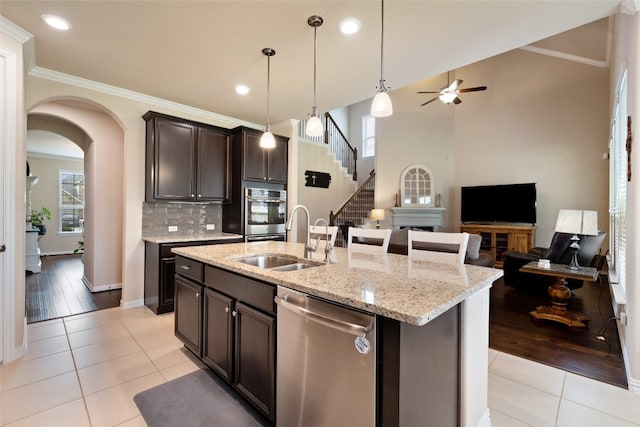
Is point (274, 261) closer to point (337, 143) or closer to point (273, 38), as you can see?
point (273, 38)

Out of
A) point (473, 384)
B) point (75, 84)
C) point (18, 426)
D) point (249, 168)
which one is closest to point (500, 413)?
point (473, 384)

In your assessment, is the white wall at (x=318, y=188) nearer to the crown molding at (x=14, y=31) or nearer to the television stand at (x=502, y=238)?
the television stand at (x=502, y=238)

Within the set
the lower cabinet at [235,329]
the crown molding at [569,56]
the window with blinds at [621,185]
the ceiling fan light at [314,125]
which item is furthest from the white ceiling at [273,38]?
the crown molding at [569,56]

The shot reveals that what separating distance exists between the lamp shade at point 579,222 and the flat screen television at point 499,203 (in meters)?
3.48

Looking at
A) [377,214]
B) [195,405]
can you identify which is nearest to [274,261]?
[195,405]

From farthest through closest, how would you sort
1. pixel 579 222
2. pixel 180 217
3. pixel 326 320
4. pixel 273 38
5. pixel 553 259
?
pixel 180 217
pixel 553 259
pixel 579 222
pixel 273 38
pixel 326 320

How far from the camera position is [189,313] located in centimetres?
246

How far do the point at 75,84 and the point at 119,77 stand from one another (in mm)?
537

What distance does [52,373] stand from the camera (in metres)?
2.29

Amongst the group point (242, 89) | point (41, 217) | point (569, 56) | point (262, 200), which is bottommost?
point (41, 217)

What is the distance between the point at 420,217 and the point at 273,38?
578 centimetres

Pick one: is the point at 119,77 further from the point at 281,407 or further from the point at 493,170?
the point at 493,170

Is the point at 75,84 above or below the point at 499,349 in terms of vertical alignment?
above

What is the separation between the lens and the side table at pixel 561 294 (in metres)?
3.11
